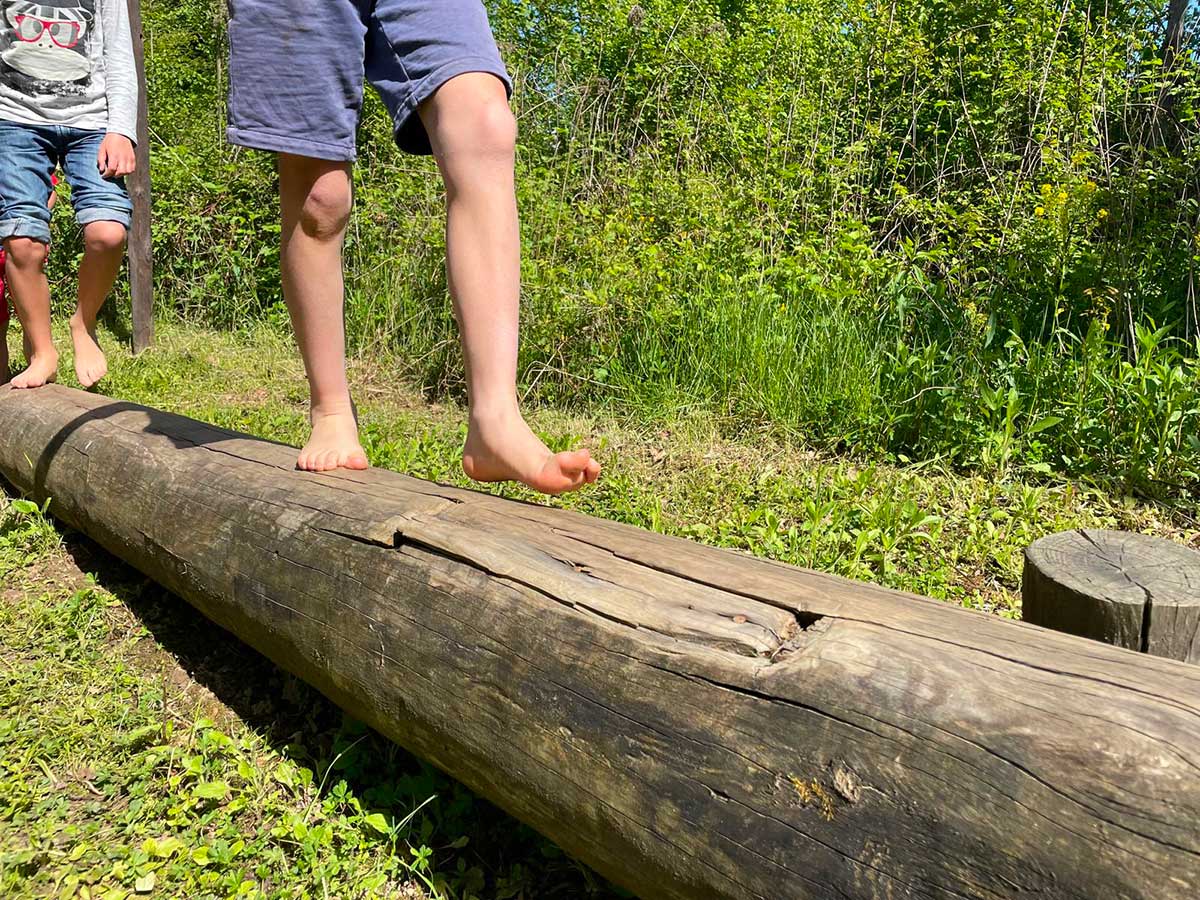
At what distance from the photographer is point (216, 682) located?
229 cm

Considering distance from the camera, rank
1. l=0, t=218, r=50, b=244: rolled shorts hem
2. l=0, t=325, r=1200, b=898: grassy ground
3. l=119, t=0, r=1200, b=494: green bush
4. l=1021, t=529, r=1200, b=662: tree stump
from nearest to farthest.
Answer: l=1021, t=529, r=1200, b=662: tree stump → l=0, t=325, r=1200, b=898: grassy ground → l=119, t=0, r=1200, b=494: green bush → l=0, t=218, r=50, b=244: rolled shorts hem

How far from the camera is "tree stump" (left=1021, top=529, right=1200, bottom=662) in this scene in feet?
4.75

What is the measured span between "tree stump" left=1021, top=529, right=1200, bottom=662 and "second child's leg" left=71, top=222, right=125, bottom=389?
3.65m

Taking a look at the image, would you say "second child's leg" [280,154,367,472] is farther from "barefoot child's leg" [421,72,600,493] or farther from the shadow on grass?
the shadow on grass

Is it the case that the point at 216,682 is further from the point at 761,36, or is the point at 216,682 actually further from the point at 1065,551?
the point at 761,36

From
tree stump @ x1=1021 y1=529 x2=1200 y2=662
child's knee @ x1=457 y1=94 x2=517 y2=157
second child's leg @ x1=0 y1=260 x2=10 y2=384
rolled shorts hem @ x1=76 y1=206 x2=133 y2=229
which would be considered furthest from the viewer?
second child's leg @ x1=0 y1=260 x2=10 y2=384

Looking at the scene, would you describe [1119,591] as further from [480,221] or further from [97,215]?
[97,215]

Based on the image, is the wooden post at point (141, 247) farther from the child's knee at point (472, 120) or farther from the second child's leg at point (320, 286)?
the child's knee at point (472, 120)

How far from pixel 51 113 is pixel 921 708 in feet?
13.6

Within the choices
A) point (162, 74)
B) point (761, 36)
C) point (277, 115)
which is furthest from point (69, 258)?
point (162, 74)

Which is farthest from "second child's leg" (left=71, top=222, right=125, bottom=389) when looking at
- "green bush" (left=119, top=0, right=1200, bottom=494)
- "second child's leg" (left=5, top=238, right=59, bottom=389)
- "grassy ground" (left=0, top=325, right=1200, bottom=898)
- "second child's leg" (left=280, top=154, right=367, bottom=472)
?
"second child's leg" (left=280, top=154, right=367, bottom=472)

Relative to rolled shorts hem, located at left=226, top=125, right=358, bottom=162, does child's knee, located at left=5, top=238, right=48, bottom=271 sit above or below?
below

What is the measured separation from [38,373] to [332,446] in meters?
2.00

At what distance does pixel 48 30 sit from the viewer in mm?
3816
